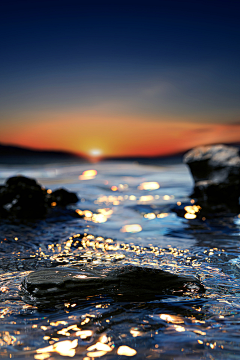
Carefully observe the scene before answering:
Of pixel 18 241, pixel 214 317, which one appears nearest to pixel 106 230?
pixel 18 241

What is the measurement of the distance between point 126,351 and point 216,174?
1095 cm

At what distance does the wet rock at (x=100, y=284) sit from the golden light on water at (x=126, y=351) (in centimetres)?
74

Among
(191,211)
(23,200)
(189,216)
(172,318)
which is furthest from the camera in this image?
(23,200)

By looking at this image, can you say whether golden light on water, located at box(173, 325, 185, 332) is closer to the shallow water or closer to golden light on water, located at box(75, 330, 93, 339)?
the shallow water

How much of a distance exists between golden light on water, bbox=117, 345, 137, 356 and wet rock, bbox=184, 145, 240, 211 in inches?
332

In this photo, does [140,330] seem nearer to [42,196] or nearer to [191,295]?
[191,295]

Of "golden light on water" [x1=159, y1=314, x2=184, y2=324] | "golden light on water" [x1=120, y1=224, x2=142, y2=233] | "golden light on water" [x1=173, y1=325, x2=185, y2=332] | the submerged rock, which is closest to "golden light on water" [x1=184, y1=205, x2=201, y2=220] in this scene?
"golden light on water" [x1=120, y1=224, x2=142, y2=233]

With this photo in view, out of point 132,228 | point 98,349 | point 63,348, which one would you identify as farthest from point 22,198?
point 98,349

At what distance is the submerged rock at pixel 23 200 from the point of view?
8900mm

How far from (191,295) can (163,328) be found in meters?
0.70

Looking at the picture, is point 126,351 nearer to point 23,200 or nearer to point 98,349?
point 98,349

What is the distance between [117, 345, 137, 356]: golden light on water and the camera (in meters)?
2.19

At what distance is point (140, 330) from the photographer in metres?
2.47

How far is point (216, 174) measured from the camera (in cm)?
1220
